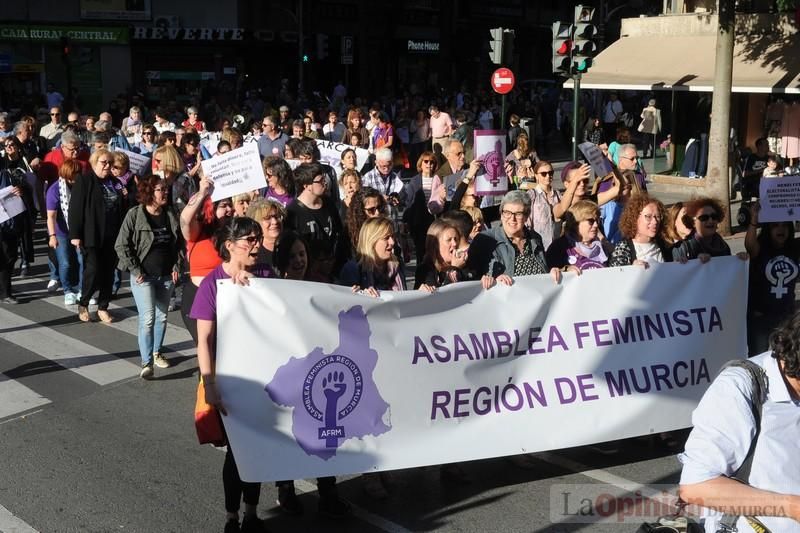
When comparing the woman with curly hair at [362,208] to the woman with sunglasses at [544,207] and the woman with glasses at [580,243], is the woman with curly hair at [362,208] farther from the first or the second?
the woman with sunglasses at [544,207]

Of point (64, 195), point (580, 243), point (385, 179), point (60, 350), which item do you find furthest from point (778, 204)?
point (64, 195)

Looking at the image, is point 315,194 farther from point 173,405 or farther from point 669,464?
point 669,464

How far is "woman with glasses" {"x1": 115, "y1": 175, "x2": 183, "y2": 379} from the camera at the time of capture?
8016 mm

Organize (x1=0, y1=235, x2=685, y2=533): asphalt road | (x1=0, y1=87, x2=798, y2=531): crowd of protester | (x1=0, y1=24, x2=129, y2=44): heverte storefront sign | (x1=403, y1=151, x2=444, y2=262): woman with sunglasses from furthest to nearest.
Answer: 1. (x1=0, y1=24, x2=129, y2=44): heverte storefront sign
2. (x1=403, y1=151, x2=444, y2=262): woman with sunglasses
3. (x1=0, y1=87, x2=798, y2=531): crowd of protester
4. (x1=0, y1=235, x2=685, y2=533): asphalt road

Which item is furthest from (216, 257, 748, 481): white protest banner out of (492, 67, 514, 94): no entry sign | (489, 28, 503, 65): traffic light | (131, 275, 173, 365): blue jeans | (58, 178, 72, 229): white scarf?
(492, 67, 514, 94): no entry sign

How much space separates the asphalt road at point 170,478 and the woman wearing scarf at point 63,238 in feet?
8.56

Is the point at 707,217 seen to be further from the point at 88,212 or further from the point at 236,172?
the point at 88,212

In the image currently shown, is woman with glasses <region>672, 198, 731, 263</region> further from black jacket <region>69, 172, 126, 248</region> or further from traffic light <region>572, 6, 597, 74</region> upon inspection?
traffic light <region>572, 6, 597, 74</region>

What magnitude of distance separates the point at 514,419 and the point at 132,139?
12.1 m

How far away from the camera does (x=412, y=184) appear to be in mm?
9703

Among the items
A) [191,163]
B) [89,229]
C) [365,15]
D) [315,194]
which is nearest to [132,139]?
[191,163]

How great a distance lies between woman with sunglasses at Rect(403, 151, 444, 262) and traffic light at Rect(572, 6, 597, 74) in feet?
21.0

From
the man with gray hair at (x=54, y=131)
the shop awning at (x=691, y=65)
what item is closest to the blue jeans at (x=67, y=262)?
the man with gray hair at (x=54, y=131)

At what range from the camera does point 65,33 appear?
3662 centimetres
